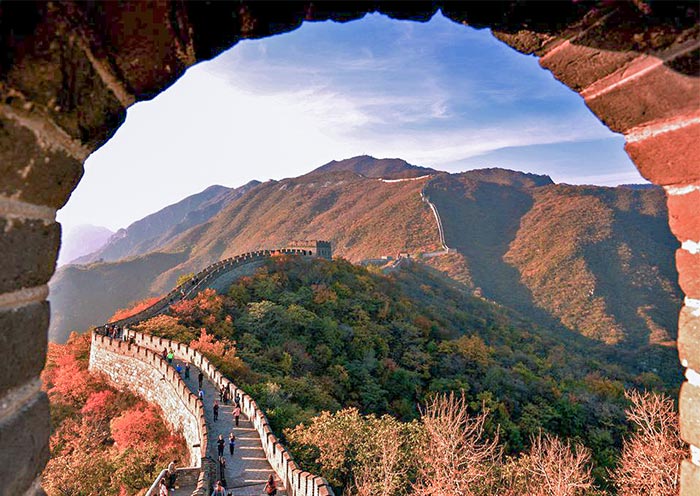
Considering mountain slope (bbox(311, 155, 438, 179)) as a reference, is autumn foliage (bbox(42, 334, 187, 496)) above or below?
below

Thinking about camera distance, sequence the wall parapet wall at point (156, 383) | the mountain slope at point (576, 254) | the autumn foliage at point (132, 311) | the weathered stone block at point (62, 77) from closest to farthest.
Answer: the weathered stone block at point (62, 77) < the wall parapet wall at point (156, 383) < the autumn foliage at point (132, 311) < the mountain slope at point (576, 254)

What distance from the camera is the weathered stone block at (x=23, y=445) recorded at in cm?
142

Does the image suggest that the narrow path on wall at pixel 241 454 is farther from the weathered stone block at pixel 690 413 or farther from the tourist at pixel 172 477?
the weathered stone block at pixel 690 413

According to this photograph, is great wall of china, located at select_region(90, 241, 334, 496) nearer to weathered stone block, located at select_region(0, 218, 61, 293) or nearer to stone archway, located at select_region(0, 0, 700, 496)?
stone archway, located at select_region(0, 0, 700, 496)

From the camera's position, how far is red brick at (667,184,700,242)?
177 centimetres

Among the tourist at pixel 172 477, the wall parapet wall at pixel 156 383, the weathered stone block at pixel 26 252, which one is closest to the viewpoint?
the weathered stone block at pixel 26 252

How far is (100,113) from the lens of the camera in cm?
156

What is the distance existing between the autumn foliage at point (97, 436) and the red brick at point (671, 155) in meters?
14.0

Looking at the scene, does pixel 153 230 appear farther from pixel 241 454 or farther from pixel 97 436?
pixel 241 454

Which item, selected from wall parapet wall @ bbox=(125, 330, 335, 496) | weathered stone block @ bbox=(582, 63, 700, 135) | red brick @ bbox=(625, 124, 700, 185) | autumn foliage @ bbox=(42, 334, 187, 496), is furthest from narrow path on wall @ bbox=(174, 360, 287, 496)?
weathered stone block @ bbox=(582, 63, 700, 135)

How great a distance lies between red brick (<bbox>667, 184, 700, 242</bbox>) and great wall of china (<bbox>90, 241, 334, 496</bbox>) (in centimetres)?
819

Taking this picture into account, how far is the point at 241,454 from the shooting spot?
11.8 meters

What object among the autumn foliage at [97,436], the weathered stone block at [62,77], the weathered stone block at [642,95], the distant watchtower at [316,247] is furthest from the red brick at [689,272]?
the distant watchtower at [316,247]

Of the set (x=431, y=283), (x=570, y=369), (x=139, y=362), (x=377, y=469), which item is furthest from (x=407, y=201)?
(x=377, y=469)
